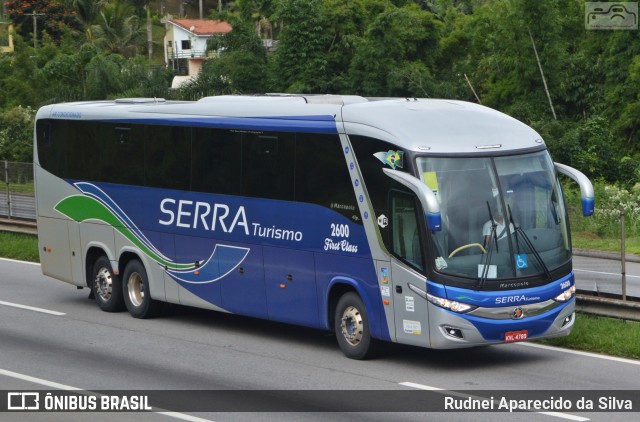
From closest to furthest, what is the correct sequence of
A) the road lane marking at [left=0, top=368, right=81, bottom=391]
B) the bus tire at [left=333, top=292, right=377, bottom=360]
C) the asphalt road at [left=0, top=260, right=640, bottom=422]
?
the asphalt road at [left=0, top=260, right=640, bottom=422] → the road lane marking at [left=0, top=368, right=81, bottom=391] → the bus tire at [left=333, top=292, right=377, bottom=360]

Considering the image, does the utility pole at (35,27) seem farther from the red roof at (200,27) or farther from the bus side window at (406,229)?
the bus side window at (406,229)

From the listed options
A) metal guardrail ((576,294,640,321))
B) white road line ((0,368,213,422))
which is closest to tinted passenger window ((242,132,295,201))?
white road line ((0,368,213,422))

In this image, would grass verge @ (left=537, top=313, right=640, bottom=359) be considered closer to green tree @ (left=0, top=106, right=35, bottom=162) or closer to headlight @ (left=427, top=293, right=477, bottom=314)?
headlight @ (left=427, top=293, right=477, bottom=314)

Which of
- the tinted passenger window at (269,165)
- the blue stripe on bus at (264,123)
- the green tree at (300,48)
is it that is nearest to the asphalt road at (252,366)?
the tinted passenger window at (269,165)

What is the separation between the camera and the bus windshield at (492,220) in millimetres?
13867

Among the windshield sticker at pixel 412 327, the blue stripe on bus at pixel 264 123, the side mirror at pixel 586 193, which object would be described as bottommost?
the windshield sticker at pixel 412 327

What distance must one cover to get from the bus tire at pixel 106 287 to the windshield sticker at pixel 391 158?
6.60m

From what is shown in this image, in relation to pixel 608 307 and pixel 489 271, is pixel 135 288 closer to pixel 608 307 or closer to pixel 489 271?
pixel 489 271

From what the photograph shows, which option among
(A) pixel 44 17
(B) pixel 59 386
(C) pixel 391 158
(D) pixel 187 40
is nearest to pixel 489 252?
(C) pixel 391 158

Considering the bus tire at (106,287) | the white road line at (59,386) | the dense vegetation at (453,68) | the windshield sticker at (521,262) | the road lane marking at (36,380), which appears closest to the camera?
the white road line at (59,386)

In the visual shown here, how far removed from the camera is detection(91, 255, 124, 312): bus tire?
19.4m

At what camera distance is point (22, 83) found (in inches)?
2522

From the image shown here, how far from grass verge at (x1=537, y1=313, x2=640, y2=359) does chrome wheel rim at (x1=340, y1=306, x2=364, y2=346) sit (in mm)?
2635

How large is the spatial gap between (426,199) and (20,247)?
1612 cm
